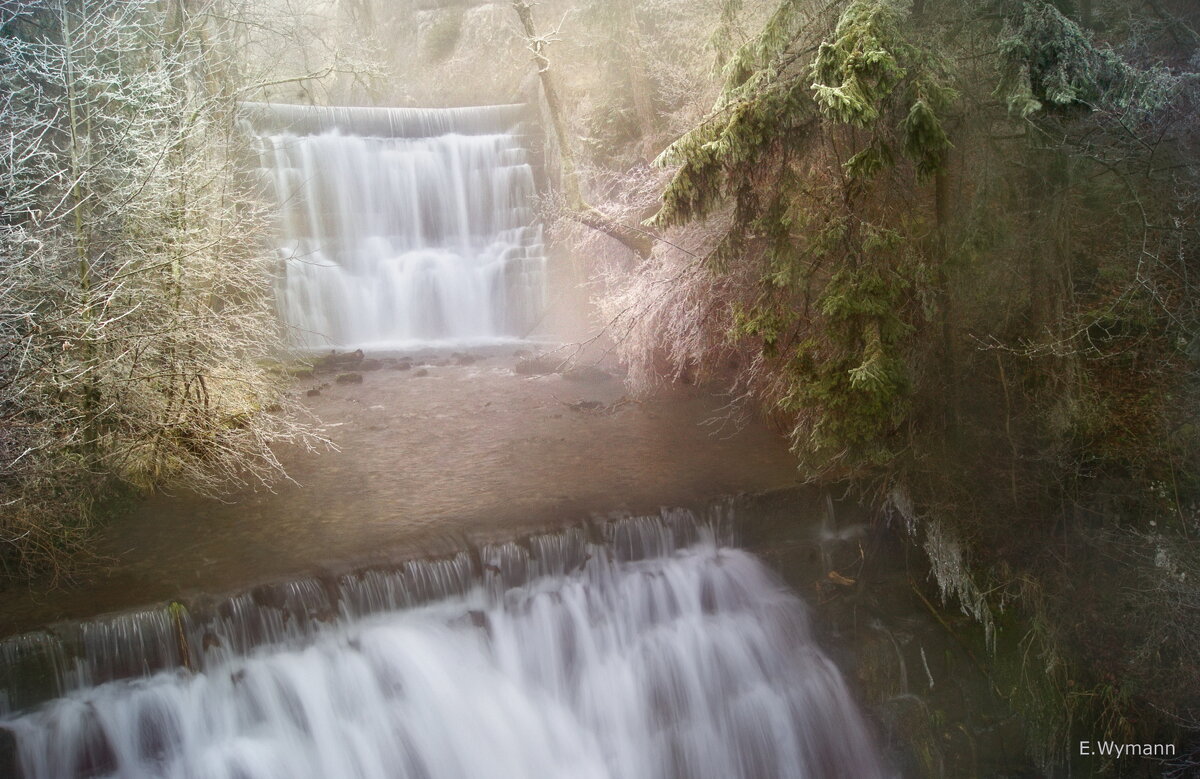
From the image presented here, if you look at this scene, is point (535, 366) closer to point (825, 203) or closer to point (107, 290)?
point (107, 290)

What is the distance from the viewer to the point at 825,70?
657 centimetres

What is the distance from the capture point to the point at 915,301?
7.61 metres

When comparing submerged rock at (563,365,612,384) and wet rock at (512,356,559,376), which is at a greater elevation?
wet rock at (512,356,559,376)

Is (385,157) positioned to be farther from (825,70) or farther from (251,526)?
(825,70)

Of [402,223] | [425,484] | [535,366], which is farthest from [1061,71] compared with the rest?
[402,223]

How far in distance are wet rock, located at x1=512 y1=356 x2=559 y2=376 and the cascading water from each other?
636cm

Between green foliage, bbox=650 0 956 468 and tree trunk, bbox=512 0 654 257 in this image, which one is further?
tree trunk, bbox=512 0 654 257

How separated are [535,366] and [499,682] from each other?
7704mm

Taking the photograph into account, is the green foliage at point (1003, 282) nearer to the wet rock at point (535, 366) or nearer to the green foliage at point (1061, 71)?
the green foliage at point (1061, 71)

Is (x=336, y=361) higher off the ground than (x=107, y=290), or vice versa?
(x=107, y=290)

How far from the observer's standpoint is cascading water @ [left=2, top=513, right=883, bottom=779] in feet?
22.0

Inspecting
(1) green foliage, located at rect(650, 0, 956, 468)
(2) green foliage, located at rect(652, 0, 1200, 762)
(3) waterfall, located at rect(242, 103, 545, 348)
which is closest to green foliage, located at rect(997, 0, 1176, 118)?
(2) green foliage, located at rect(652, 0, 1200, 762)

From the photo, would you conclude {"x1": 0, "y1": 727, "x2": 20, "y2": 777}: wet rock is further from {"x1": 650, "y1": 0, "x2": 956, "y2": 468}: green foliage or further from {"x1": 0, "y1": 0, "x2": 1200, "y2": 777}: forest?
{"x1": 650, "y1": 0, "x2": 956, "y2": 468}: green foliage

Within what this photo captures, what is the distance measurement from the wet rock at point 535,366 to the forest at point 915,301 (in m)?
5.69
